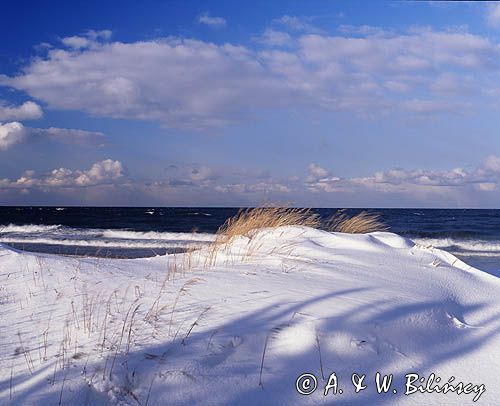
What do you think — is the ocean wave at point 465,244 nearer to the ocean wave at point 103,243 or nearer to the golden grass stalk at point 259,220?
the ocean wave at point 103,243

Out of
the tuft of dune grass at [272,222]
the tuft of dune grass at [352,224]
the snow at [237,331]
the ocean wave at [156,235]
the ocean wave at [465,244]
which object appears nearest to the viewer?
the snow at [237,331]

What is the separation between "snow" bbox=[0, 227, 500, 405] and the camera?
2742mm

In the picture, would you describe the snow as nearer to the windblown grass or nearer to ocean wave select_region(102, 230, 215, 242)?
the windblown grass

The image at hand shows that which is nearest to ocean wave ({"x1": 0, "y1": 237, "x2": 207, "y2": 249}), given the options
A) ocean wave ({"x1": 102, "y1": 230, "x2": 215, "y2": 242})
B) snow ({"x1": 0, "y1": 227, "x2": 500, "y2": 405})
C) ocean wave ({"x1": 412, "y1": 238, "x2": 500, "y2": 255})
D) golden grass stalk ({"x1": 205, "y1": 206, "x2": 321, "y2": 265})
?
ocean wave ({"x1": 102, "y1": 230, "x2": 215, "y2": 242})

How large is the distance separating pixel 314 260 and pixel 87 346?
3331mm

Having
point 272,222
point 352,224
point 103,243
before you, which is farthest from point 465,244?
point 272,222

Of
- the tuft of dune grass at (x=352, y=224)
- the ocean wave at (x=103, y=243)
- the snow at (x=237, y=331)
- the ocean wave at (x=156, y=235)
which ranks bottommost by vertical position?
the ocean wave at (x=103, y=243)

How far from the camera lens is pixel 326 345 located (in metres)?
3.30

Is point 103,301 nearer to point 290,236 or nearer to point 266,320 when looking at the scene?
point 266,320

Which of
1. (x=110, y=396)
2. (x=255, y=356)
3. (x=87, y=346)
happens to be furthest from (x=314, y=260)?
(x=110, y=396)

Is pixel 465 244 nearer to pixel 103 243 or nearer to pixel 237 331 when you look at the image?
pixel 103 243

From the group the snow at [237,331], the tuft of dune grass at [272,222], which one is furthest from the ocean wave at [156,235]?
the snow at [237,331]

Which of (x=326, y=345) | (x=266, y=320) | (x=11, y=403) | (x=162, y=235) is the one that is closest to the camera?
(x=11, y=403)

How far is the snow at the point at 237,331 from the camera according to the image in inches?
108
